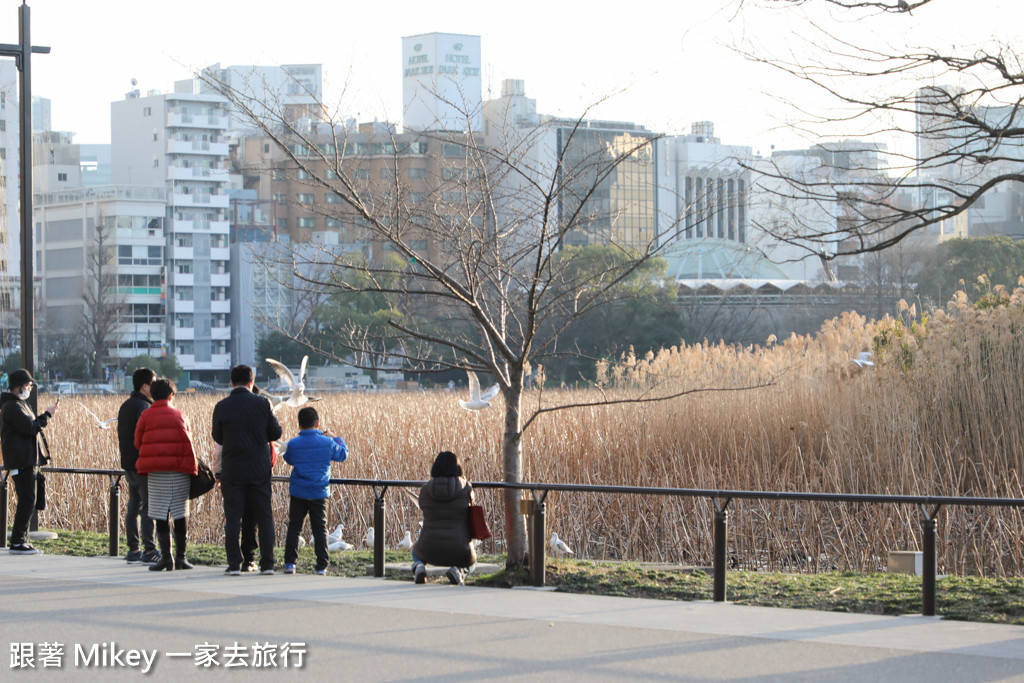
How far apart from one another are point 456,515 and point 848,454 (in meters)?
5.38

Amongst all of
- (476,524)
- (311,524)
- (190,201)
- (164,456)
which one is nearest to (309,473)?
(311,524)

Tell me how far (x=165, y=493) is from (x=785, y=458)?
6970 mm

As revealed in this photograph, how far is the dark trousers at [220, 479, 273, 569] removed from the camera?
8.27 m

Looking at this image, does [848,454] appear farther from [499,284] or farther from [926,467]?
[499,284]

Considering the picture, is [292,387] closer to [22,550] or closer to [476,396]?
[476,396]

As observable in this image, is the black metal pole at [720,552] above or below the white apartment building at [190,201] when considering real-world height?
below

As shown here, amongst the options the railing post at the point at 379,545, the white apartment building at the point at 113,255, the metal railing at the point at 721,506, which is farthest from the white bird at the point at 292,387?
the white apartment building at the point at 113,255

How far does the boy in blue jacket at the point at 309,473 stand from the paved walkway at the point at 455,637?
0.69 metres

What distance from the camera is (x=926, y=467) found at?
36.4ft

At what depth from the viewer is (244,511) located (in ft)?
27.8

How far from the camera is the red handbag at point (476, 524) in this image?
26.0ft

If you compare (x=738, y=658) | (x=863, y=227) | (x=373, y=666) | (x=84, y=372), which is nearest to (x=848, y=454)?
(x=863, y=227)

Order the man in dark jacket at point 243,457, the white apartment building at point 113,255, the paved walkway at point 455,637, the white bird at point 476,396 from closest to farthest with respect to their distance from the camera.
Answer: the paved walkway at point 455,637 → the man in dark jacket at point 243,457 → the white bird at point 476,396 → the white apartment building at point 113,255

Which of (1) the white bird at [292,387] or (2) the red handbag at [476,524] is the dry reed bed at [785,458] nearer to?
(1) the white bird at [292,387]
